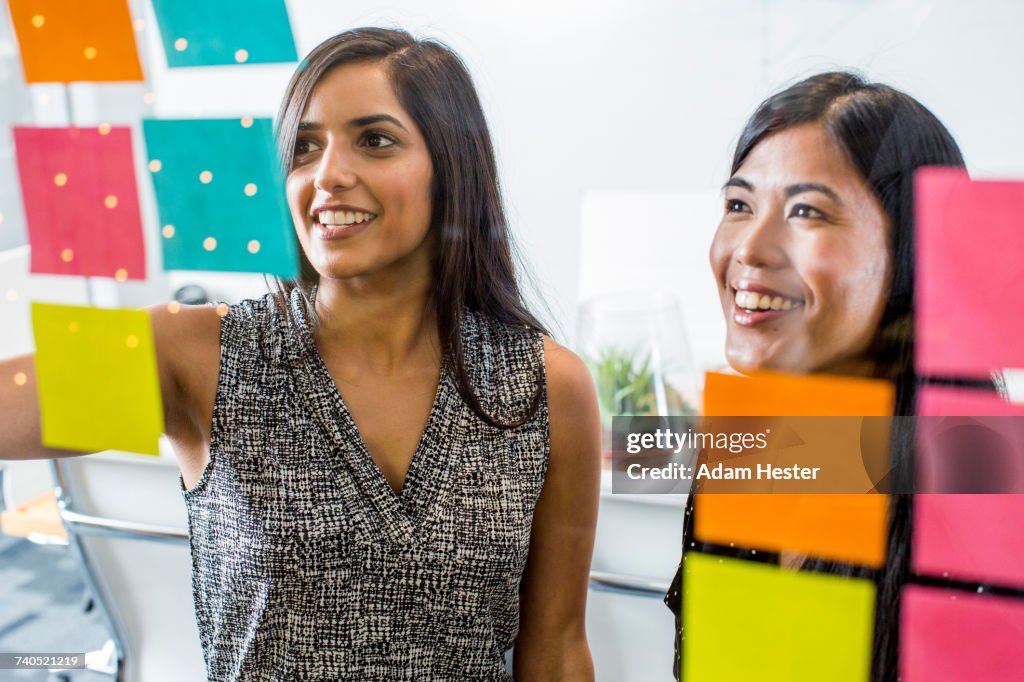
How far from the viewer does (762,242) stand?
604 mm

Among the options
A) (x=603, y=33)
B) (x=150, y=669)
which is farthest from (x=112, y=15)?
(x=150, y=669)

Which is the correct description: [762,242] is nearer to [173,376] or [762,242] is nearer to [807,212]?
[807,212]

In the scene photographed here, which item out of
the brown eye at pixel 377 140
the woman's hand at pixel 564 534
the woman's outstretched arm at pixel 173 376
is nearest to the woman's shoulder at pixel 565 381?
the woman's hand at pixel 564 534

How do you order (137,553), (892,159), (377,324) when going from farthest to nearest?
(137,553) → (377,324) → (892,159)

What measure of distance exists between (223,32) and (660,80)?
1.33 ft

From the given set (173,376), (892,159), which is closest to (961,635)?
(892,159)

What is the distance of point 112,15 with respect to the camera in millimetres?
794

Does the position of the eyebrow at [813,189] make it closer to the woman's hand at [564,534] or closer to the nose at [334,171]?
the woman's hand at [564,534]

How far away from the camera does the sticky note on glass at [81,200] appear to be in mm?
809

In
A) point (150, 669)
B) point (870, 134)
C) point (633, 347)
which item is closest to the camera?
point (870, 134)

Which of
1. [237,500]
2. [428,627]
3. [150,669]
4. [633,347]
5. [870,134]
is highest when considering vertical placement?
[870,134]

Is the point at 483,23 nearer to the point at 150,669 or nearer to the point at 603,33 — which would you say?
the point at 603,33

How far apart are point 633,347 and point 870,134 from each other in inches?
9.1

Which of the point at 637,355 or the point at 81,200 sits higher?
the point at 81,200
